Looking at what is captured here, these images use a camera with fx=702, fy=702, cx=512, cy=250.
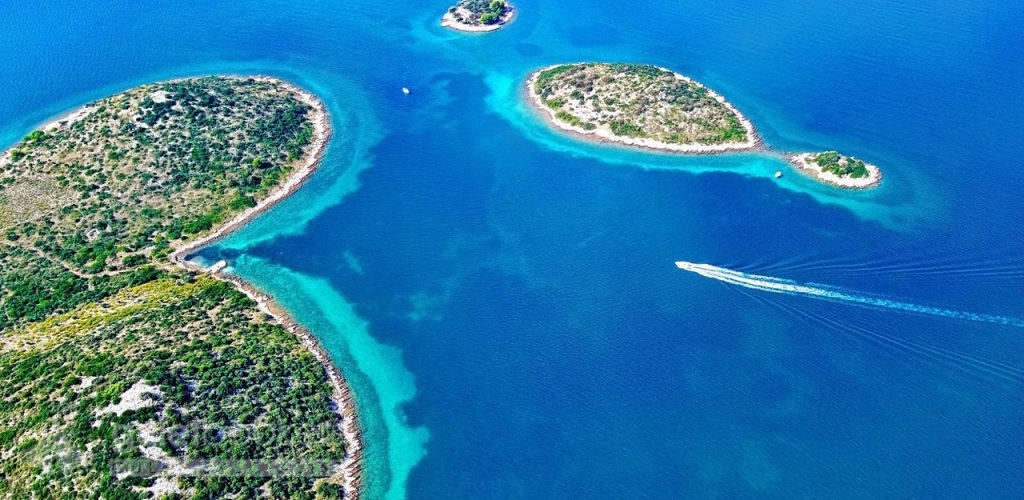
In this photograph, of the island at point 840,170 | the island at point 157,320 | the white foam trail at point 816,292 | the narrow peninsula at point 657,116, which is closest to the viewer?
the island at point 157,320

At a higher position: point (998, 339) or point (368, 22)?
point (368, 22)

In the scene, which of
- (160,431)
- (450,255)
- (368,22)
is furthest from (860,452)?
(368,22)

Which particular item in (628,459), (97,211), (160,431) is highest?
(97,211)

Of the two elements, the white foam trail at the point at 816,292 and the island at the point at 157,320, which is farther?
the white foam trail at the point at 816,292

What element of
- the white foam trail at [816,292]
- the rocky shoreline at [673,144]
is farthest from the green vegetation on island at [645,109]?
the white foam trail at [816,292]

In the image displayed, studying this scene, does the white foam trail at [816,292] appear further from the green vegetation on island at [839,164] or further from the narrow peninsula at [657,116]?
the green vegetation on island at [839,164]

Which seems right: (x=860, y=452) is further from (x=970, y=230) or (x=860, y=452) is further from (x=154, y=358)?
(x=154, y=358)
